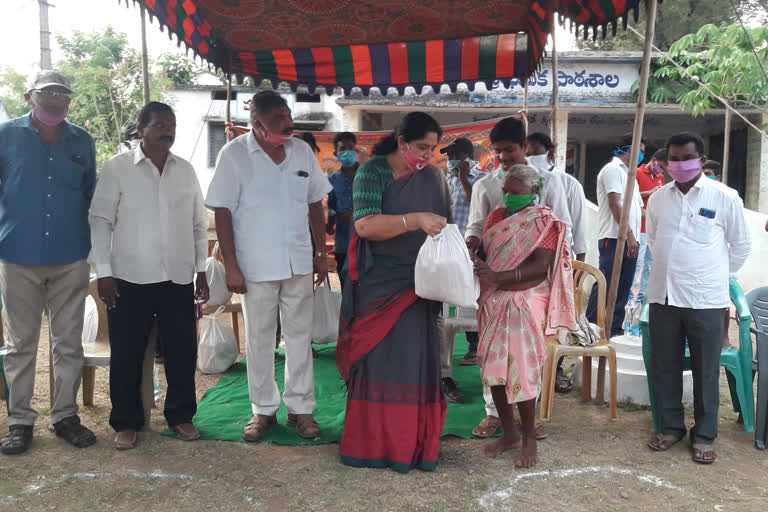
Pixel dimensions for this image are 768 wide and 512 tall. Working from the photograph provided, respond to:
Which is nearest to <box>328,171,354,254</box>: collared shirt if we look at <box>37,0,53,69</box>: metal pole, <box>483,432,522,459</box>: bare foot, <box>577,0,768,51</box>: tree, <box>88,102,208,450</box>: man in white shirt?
<box>88,102,208,450</box>: man in white shirt

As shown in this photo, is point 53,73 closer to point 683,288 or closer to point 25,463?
point 25,463

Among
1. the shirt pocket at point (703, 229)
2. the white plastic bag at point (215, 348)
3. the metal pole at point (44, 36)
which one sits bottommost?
the white plastic bag at point (215, 348)

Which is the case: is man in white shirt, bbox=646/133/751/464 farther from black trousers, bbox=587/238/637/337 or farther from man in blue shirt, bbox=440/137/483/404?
→ black trousers, bbox=587/238/637/337

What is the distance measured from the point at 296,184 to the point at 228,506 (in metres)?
1.82

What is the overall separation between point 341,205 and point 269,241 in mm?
2300

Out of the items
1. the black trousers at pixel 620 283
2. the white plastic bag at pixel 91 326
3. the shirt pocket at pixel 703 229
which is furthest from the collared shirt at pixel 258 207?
the black trousers at pixel 620 283

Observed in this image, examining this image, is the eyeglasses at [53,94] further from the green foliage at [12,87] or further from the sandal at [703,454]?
the green foliage at [12,87]

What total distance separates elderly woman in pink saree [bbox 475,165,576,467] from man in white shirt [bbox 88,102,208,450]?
1.73 meters

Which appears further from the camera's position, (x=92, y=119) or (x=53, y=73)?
(x=92, y=119)

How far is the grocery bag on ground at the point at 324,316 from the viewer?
5281mm

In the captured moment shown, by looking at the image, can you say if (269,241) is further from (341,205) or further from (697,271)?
(697,271)

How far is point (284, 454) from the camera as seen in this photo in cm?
369

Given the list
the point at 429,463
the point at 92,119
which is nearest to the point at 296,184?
the point at 429,463

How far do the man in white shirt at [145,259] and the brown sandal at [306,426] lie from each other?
61 centimetres
